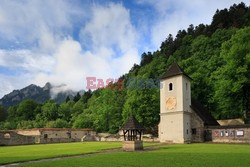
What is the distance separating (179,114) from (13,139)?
2387cm

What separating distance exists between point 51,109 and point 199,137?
214 ft

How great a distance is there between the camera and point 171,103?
35750mm

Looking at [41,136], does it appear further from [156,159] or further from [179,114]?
[156,159]

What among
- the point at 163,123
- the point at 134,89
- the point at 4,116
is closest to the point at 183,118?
the point at 163,123

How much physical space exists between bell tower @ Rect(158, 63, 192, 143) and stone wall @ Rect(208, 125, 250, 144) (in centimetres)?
358

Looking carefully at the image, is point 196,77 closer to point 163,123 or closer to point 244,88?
point 244,88

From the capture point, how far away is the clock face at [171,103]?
35.5m

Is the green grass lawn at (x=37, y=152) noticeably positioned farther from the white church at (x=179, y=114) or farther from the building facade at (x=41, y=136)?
the white church at (x=179, y=114)

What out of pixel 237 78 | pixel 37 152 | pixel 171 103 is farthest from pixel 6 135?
pixel 237 78

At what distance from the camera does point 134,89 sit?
161 feet

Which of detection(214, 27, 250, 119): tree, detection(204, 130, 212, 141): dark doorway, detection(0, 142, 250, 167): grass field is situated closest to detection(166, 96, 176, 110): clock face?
detection(204, 130, 212, 141): dark doorway

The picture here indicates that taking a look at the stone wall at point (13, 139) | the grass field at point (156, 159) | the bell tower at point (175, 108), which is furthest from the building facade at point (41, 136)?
the grass field at point (156, 159)

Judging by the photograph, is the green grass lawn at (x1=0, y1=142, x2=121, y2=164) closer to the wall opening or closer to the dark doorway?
the wall opening

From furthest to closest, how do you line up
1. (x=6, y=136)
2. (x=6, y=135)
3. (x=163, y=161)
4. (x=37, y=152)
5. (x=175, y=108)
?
(x=6, y=135) < (x=6, y=136) < (x=175, y=108) < (x=37, y=152) < (x=163, y=161)
